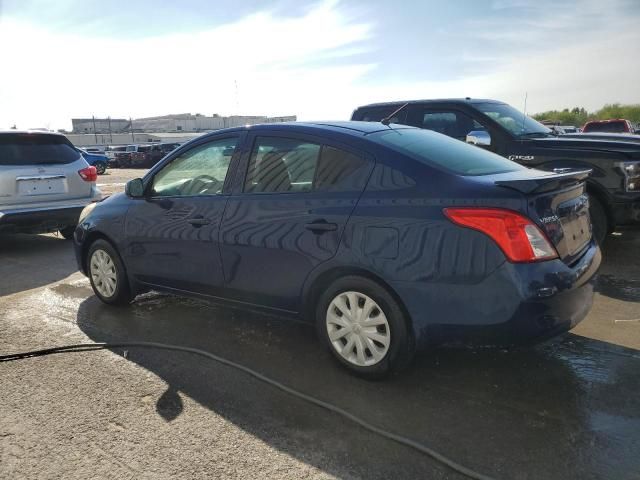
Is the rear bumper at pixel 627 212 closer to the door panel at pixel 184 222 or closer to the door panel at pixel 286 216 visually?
the door panel at pixel 286 216

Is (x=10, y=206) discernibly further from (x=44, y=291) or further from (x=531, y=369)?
(x=531, y=369)

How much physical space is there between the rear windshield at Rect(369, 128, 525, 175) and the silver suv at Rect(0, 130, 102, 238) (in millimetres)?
5652

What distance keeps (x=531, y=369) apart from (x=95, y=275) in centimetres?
396

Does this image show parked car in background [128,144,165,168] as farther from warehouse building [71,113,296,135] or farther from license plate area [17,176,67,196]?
warehouse building [71,113,296,135]

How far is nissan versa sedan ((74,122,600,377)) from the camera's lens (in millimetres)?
2799

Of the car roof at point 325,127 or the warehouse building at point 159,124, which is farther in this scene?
the warehouse building at point 159,124

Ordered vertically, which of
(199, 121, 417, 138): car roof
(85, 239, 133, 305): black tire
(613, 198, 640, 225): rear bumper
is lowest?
(85, 239, 133, 305): black tire

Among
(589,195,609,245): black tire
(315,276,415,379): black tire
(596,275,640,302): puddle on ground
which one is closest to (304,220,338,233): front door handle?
(315,276,415,379): black tire

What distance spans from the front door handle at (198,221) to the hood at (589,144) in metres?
4.27

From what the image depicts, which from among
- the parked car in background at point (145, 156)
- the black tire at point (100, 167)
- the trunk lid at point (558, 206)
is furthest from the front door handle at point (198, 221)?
the parked car in background at point (145, 156)

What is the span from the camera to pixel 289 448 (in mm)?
2645

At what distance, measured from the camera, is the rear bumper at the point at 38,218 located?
6.93m

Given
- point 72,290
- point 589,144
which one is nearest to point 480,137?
point 589,144

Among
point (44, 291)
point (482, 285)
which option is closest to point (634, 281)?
point (482, 285)
